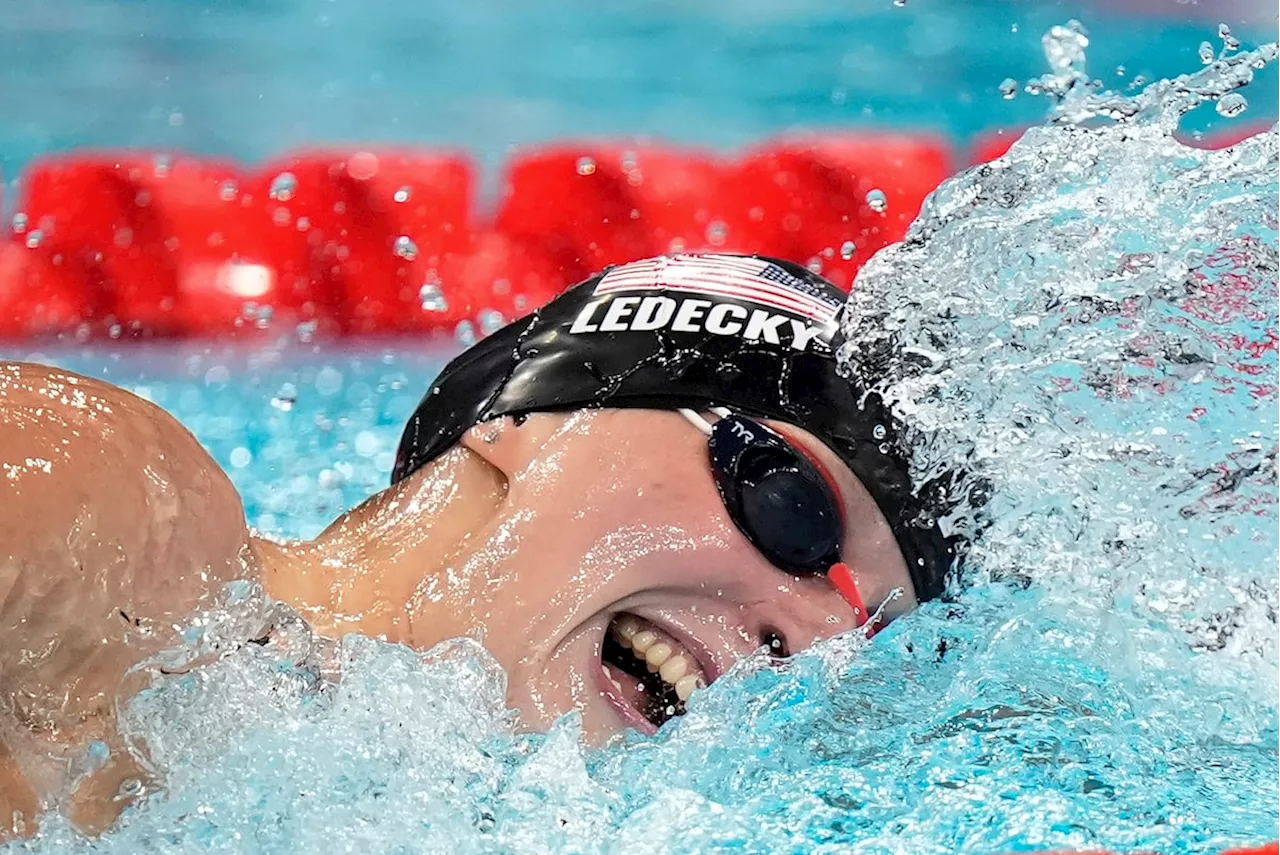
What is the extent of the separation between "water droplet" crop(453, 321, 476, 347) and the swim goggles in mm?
1385

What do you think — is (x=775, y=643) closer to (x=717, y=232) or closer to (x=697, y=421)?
(x=697, y=421)

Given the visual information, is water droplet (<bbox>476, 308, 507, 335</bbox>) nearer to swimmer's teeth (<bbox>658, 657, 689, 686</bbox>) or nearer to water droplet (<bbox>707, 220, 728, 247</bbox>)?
water droplet (<bbox>707, 220, 728, 247</bbox>)

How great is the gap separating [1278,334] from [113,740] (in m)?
1.00

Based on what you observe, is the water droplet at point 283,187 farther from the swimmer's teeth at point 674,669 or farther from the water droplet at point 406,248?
the swimmer's teeth at point 674,669

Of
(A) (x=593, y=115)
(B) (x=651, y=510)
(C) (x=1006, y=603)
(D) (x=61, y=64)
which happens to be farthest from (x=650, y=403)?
(D) (x=61, y=64)

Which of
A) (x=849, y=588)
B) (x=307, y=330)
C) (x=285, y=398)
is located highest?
(x=307, y=330)

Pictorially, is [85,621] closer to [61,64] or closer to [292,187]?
[292,187]

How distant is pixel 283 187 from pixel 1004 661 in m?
1.73

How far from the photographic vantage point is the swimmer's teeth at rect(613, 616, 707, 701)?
3.78 ft

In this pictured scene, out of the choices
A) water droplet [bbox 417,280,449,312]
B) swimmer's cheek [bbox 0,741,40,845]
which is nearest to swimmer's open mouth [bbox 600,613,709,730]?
swimmer's cheek [bbox 0,741,40,845]

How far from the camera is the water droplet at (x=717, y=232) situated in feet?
8.36

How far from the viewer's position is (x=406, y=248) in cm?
254

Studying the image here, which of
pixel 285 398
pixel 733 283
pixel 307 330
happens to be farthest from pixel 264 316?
pixel 733 283

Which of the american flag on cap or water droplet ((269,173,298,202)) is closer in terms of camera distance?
the american flag on cap
